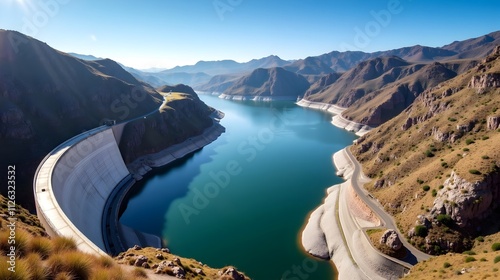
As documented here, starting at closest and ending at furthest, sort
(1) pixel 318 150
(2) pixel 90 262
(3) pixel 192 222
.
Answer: (2) pixel 90 262 < (3) pixel 192 222 < (1) pixel 318 150

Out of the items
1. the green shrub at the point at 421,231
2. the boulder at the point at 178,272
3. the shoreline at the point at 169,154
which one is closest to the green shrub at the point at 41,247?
the boulder at the point at 178,272

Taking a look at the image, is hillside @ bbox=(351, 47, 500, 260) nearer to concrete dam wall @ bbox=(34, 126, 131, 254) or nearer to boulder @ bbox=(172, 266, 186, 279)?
boulder @ bbox=(172, 266, 186, 279)

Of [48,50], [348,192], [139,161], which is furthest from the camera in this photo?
[48,50]

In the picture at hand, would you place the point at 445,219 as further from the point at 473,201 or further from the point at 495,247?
the point at 495,247

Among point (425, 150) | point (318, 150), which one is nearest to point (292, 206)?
point (425, 150)

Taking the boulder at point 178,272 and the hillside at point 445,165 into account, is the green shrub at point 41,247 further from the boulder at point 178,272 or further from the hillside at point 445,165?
the hillside at point 445,165

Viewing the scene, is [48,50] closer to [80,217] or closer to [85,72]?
[85,72]

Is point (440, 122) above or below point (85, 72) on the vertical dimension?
below
